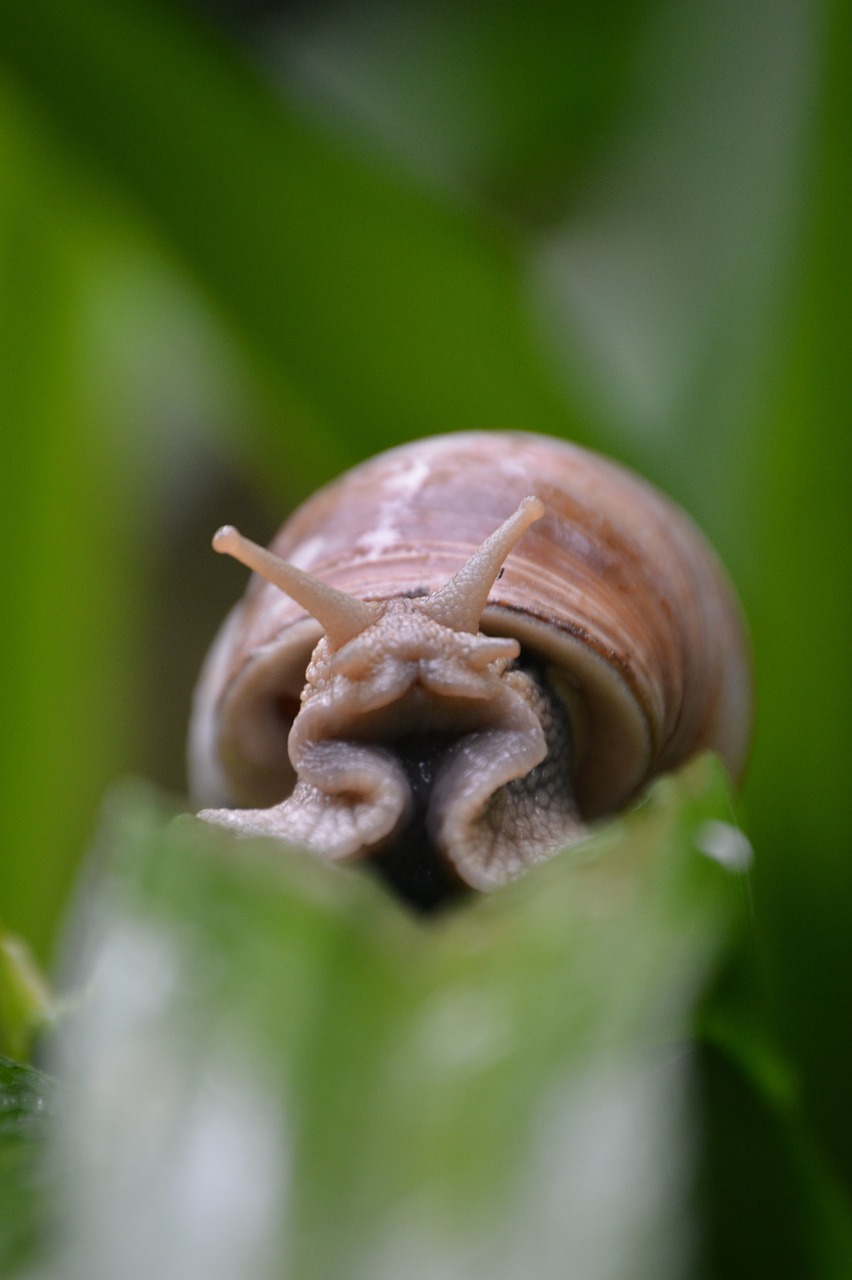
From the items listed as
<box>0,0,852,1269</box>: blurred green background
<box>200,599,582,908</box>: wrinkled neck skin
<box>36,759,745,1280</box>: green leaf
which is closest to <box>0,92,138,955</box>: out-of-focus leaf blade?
<box>0,0,852,1269</box>: blurred green background

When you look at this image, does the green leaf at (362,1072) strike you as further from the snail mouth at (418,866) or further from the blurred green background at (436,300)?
the blurred green background at (436,300)

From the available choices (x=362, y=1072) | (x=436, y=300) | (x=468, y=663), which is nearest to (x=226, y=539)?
(x=468, y=663)

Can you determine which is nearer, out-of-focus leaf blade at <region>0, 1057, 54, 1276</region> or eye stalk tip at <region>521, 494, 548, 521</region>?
out-of-focus leaf blade at <region>0, 1057, 54, 1276</region>

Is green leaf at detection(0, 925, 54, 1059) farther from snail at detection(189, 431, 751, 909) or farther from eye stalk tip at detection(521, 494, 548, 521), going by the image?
eye stalk tip at detection(521, 494, 548, 521)

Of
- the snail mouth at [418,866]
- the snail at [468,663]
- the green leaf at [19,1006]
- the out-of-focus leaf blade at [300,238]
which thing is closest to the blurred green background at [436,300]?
the out-of-focus leaf blade at [300,238]

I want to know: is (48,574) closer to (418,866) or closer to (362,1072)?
(418,866)
